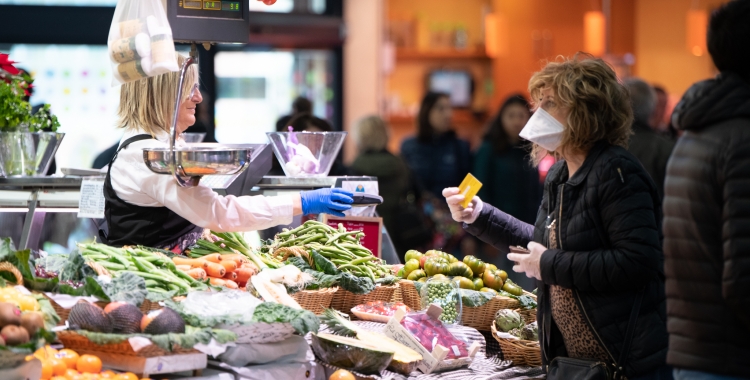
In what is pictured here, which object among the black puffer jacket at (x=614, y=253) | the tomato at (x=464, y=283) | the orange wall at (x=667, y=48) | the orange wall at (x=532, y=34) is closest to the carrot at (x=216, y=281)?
the tomato at (x=464, y=283)

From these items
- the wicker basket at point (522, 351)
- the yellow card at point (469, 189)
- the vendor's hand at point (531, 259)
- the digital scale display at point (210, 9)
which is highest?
the digital scale display at point (210, 9)

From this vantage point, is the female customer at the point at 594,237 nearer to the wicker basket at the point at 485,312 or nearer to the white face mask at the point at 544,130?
the white face mask at the point at 544,130

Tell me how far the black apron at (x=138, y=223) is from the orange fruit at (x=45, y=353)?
994 millimetres

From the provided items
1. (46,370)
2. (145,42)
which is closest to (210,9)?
(145,42)

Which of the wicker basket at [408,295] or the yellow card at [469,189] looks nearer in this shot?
the yellow card at [469,189]

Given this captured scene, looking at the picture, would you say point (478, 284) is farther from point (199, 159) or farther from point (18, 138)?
point (18, 138)

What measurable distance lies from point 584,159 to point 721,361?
97cm

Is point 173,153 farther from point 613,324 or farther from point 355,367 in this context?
point 613,324

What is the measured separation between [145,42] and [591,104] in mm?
1601

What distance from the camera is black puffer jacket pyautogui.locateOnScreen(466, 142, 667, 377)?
9.74ft

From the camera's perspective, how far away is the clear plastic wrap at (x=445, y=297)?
3822 mm

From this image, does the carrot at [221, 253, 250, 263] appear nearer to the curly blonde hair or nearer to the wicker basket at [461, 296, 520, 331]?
the wicker basket at [461, 296, 520, 331]

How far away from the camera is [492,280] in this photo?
4.14 meters

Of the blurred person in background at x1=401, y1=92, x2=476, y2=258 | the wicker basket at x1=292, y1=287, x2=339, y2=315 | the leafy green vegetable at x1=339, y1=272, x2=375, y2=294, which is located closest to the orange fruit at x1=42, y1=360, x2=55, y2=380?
the wicker basket at x1=292, y1=287, x2=339, y2=315
